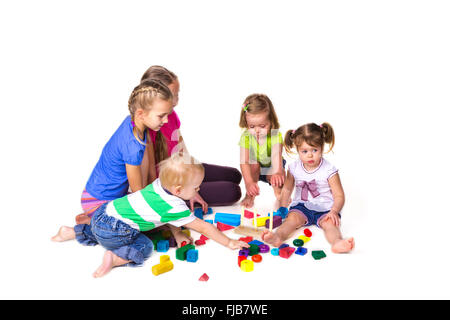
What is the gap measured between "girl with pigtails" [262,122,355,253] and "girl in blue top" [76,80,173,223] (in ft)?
3.53

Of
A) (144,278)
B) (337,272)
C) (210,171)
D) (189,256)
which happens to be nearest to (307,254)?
(337,272)

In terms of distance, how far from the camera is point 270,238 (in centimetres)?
362

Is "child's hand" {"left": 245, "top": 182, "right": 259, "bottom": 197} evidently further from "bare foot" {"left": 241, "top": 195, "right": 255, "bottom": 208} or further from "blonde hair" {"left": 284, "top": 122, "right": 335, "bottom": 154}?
"blonde hair" {"left": 284, "top": 122, "right": 335, "bottom": 154}

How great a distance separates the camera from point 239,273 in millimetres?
3299

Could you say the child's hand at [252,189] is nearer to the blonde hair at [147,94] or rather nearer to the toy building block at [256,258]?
the toy building block at [256,258]

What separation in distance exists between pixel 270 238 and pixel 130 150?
1203 mm

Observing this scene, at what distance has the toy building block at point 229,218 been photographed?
4031mm

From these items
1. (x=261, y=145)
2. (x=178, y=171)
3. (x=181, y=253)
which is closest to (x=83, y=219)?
(x=181, y=253)

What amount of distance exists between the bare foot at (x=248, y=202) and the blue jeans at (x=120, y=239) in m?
1.14

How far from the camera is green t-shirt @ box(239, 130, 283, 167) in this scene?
4480mm

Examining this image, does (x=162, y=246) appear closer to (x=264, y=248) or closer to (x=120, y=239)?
(x=120, y=239)

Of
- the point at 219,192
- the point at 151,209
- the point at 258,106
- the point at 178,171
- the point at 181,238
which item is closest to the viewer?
the point at 178,171

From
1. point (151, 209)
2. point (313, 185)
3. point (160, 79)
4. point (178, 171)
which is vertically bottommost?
point (151, 209)

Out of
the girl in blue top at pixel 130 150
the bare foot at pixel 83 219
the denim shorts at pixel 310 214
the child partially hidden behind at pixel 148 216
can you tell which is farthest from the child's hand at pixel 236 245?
the bare foot at pixel 83 219
